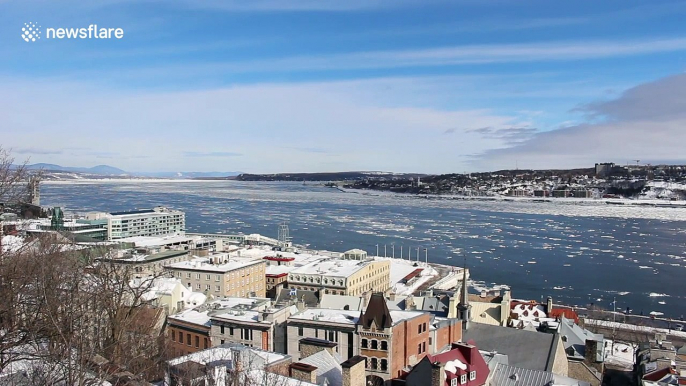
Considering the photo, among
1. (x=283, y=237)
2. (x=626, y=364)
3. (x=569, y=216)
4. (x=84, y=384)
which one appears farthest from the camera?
(x=569, y=216)

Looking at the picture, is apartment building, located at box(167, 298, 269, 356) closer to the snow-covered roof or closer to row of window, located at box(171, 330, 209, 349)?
row of window, located at box(171, 330, 209, 349)

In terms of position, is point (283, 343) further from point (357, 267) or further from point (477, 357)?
point (357, 267)

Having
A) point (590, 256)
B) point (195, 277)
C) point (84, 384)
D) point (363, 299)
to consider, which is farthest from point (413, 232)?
point (84, 384)

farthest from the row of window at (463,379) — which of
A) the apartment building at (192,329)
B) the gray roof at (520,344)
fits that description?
the apartment building at (192,329)

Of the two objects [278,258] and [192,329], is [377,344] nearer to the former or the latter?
[192,329]

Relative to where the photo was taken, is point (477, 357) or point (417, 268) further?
point (417, 268)

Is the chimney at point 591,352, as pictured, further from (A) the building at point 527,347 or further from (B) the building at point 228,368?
(B) the building at point 228,368
